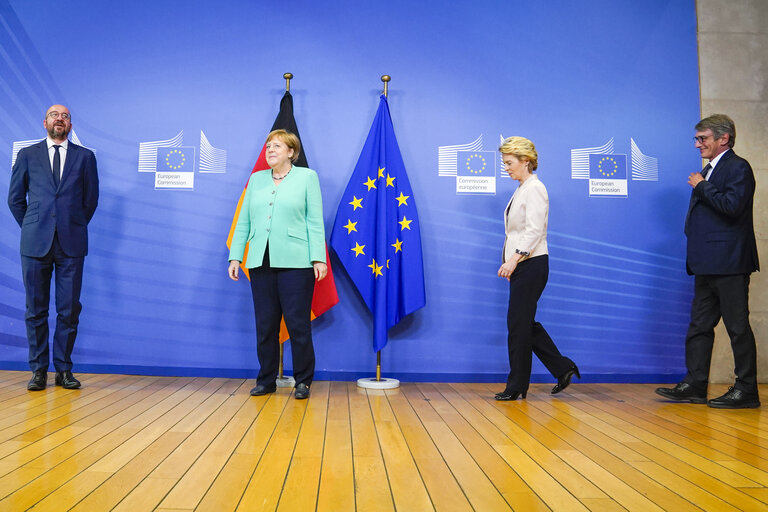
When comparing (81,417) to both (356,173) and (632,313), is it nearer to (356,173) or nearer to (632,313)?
(356,173)

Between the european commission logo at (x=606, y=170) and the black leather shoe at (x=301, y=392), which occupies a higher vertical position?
the european commission logo at (x=606, y=170)

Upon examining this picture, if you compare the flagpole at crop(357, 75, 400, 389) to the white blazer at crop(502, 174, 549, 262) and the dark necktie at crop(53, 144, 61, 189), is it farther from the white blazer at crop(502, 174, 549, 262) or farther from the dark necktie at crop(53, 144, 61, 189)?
the dark necktie at crop(53, 144, 61, 189)

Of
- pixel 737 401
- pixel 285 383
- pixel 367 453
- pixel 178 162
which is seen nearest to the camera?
pixel 367 453

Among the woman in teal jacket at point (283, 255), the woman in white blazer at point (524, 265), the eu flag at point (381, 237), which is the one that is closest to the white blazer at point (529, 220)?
the woman in white blazer at point (524, 265)

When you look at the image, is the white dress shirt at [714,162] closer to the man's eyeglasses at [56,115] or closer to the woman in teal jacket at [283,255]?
the woman in teal jacket at [283,255]

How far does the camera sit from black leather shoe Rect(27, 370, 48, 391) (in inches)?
121

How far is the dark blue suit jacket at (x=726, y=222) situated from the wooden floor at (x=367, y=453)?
0.78 m

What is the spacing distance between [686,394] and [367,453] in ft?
6.82

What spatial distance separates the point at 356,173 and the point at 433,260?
2.58 ft

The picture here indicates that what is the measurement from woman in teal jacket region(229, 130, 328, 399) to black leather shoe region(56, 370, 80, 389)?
101cm

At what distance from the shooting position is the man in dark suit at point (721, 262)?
119 inches

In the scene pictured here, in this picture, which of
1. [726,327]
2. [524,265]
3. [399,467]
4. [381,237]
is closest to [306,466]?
[399,467]

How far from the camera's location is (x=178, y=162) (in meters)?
3.88

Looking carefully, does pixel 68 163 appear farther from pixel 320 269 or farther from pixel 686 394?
pixel 686 394
